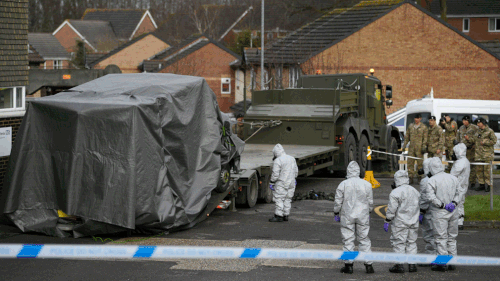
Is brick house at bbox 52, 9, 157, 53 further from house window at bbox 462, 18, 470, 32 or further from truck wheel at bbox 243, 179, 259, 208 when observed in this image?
truck wheel at bbox 243, 179, 259, 208

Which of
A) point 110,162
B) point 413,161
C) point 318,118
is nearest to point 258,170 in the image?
point 318,118

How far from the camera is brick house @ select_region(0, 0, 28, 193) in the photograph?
556 inches

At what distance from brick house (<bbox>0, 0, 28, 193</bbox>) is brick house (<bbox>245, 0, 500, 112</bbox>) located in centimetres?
2042

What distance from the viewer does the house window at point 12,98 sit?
1431 centimetres

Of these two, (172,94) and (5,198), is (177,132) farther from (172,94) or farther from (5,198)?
(5,198)

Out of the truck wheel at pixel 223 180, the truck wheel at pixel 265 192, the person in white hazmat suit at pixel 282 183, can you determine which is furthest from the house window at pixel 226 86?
the person in white hazmat suit at pixel 282 183

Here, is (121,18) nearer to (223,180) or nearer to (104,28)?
(104,28)

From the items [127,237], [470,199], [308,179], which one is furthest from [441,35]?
[127,237]

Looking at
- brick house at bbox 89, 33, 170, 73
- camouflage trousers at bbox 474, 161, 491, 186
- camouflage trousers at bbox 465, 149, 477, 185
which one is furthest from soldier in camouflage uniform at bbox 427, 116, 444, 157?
brick house at bbox 89, 33, 170, 73

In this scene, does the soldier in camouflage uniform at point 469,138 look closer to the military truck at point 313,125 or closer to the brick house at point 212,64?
the military truck at point 313,125

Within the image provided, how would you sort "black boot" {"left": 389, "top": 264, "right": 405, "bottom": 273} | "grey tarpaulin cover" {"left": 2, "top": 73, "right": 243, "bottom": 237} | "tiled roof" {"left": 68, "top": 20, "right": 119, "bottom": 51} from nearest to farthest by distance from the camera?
"black boot" {"left": 389, "top": 264, "right": 405, "bottom": 273}
"grey tarpaulin cover" {"left": 2, "top": 73, "right": 243, "bottom": 237}
"tiled roof" {"left": 68, "top": 20, "right": 119, "bottom": 51}

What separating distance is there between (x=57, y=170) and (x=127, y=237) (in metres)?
1.57

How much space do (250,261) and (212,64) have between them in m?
40.9

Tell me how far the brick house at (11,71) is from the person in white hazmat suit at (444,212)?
8.87 metres
